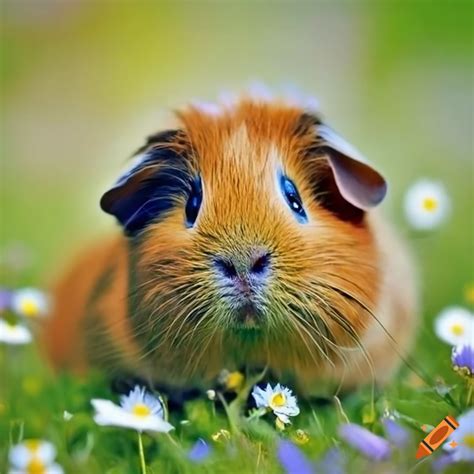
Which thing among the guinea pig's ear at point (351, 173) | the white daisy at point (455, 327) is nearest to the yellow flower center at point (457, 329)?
the white daisy at point (455, 327)

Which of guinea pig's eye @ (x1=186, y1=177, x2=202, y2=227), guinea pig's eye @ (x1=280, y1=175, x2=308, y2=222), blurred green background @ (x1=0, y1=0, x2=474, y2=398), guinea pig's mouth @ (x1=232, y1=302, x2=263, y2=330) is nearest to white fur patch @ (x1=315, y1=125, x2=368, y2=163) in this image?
guinea pig's eye @ (x1=280, y1=175, x2=308, y2=222)

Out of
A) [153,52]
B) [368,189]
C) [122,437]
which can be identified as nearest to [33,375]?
[122,437]

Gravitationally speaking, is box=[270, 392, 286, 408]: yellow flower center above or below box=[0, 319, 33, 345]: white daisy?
above

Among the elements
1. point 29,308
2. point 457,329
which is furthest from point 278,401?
point 29,308

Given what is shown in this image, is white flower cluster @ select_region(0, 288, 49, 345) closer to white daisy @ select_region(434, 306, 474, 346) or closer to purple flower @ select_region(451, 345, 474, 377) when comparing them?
white daisy @ select_region(434, 306, 474, 346)

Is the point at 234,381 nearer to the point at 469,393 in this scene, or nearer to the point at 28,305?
the point at 469,393

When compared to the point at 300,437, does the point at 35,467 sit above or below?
below

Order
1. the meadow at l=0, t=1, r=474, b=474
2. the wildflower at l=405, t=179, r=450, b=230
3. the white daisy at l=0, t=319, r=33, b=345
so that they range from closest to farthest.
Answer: the white daisy at l=0, t=319, r=33, b=345, the wildflower at l=405, t=179, r=450, b=230, the meadow at l=0, t=1, r=474, b=474
